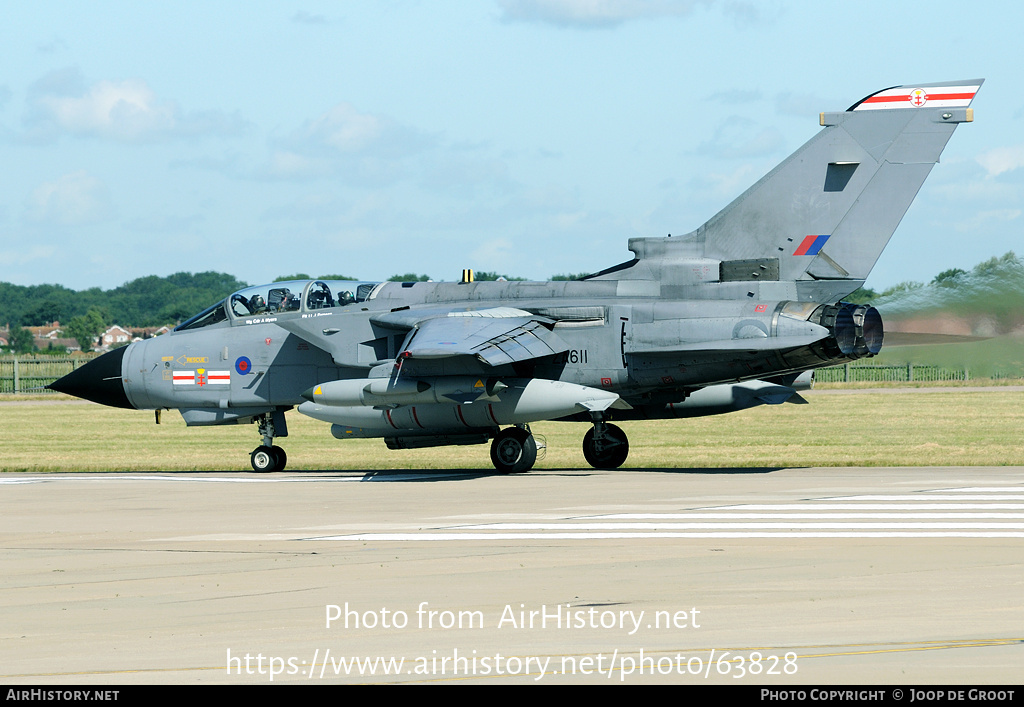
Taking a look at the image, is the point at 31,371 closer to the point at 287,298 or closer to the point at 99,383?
the point at 99,383

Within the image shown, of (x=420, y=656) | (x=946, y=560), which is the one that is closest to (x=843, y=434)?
(x=946, y=560)

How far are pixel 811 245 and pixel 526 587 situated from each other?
11700mm

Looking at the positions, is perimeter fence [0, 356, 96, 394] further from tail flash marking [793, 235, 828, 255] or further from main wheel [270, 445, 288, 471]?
tail flash marking [793, 235, 828, 255]

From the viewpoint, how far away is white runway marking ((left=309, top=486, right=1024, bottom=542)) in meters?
11.2

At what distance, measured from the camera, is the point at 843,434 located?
88.9 ft

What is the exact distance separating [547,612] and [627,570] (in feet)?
6.00

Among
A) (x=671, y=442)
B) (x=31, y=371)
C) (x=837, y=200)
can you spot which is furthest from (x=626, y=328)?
(x=31, y=371)

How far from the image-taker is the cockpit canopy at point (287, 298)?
2055 cm

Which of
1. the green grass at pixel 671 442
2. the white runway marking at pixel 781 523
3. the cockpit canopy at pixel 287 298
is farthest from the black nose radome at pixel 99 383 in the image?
Answer: the white runway marking at pixel 781 523

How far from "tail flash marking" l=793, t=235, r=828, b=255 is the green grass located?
384cm

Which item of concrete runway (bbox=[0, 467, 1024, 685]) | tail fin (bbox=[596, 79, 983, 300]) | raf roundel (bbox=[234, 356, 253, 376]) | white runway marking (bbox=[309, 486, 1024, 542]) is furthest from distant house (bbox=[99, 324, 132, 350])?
white runway marking (bbox=[309, 486, 1024, 542])

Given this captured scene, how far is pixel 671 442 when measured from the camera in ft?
85.8

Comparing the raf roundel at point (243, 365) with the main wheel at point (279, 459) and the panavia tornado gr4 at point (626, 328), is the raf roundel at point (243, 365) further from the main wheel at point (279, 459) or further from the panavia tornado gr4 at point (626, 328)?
the main wheel at point (279, 459)
